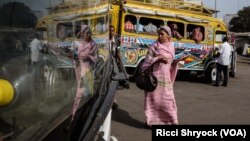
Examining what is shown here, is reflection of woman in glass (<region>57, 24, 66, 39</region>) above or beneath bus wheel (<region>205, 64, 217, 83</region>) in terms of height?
above

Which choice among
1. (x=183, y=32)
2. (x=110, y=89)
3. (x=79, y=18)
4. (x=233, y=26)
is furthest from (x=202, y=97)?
(x=233, y=26)

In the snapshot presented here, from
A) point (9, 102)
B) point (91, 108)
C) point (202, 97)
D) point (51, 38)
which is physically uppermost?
point (51, 38)

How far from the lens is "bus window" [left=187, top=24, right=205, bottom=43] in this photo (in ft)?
45.8

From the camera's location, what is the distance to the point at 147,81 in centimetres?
596

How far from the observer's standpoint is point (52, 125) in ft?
5.02

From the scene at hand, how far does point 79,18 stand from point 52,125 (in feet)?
1.87

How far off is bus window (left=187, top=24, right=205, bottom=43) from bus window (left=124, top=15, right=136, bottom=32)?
217cm

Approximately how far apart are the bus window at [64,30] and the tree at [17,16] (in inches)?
8.3

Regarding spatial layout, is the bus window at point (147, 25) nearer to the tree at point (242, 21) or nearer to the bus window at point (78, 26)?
the bus window at point (78, 26)

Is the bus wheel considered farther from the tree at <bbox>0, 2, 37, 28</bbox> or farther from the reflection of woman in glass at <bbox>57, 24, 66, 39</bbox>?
the tree at <bbox>0, 2, 37, 28</bbox>

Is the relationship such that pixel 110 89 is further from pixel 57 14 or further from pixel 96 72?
pixel 57 14

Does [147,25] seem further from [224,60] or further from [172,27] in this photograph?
[224,60]

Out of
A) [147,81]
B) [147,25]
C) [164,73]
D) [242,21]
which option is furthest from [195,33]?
[242,21]

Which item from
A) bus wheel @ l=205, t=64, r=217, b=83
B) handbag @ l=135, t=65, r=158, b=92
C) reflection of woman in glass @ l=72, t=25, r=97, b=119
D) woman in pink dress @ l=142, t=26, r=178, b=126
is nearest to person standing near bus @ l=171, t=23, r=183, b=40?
bus wheel @ l=205, t=64, r=217, b=83
